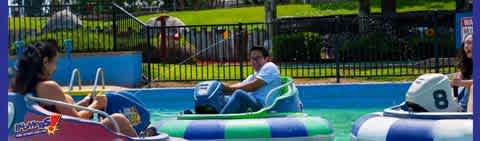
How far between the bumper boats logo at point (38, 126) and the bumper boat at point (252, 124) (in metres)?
2.00

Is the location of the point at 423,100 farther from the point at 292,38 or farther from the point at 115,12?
the point at 292,38

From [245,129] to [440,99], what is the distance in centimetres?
177

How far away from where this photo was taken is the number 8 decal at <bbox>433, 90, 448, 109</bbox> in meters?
6.88

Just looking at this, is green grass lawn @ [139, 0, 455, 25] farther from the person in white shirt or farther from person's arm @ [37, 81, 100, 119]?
person's arm @ [37, 81, 100, 119]

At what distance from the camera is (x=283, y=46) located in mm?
20516

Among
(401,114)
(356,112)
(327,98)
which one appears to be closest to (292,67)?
(327,98)

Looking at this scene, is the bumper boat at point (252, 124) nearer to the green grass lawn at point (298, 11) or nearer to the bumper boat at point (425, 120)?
the bumper boat at point (425, 120)

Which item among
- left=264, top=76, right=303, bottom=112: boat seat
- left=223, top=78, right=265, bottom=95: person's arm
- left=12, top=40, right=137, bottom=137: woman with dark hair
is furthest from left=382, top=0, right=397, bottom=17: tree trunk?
left=12, top=40, right=137, bottom=137: woman with dark hair

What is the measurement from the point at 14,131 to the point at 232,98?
262 cm

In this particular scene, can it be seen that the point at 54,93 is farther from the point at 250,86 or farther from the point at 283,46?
the point at 283,46

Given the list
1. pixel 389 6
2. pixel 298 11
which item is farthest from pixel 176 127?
pixel 298 11

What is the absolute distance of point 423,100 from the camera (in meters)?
6.90

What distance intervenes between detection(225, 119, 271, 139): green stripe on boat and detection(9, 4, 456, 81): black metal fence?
28.1 feet

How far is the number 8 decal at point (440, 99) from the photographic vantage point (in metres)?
6.88
